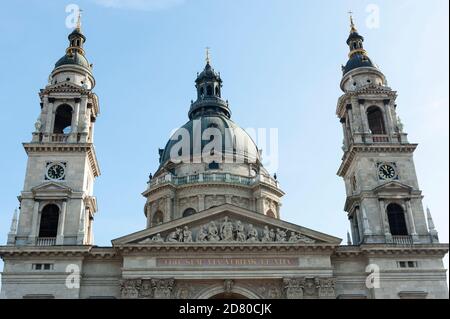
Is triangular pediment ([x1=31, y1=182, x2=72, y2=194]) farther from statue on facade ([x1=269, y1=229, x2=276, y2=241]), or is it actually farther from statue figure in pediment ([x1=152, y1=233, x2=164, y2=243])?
statue on facade ([x1=269, y1=229, x2=276, y2=241])

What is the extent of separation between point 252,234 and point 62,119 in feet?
57.0

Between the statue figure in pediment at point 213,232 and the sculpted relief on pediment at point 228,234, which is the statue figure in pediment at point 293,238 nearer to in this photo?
the sculpted relief on pediment at point 228,234

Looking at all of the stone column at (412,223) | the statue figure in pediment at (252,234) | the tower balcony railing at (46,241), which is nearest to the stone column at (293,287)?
the statue figure in pediment at (252,234)

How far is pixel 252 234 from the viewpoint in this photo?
37.8 m

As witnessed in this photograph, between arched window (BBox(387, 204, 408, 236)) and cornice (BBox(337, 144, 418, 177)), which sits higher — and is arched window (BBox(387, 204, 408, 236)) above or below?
below

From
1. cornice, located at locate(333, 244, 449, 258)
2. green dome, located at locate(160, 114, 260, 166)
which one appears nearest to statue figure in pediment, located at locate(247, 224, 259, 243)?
cornice, located at locate(333, 244, 449, 258)

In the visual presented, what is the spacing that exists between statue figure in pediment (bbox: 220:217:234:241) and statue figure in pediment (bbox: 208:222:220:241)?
38 centimetres

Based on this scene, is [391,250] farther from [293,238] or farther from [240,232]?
[240,232]

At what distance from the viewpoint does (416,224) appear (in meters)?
39.4

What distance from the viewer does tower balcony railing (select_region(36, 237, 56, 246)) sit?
37781 mm

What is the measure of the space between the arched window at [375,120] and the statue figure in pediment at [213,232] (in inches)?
598

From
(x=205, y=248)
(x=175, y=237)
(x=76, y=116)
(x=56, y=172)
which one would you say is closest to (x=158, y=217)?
(x=76, y=116)
